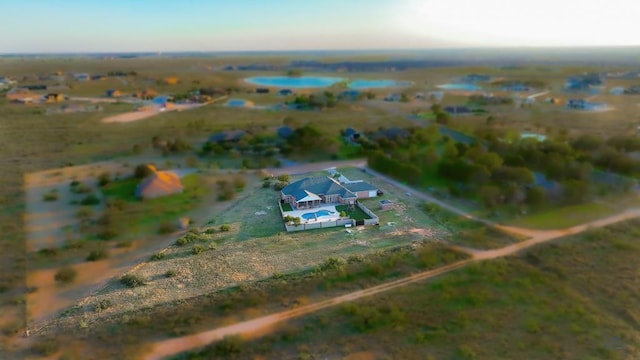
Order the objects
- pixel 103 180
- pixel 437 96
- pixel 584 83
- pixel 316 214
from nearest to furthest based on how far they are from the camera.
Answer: pixel 316 214
pixel 103 180
pixel 437 96
pixel 584 83

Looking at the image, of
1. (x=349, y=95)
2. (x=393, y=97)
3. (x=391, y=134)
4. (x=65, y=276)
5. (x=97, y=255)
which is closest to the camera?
(x=65, y=276)

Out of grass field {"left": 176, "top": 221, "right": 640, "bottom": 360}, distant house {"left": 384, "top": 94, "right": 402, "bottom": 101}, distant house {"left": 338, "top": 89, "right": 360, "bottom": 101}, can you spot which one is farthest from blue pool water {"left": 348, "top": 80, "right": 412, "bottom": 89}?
grass field {"left": 176, "top": 221, "right": 640, "bottom": 360}

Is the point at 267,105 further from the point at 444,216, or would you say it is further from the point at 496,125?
the point at 444,216

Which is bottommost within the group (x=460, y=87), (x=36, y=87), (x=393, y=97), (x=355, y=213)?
(x=355, y=213)

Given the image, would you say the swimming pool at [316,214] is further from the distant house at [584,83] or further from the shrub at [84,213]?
the distant house at [584,83]

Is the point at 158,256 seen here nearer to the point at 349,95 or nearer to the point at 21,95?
the point at 349,95

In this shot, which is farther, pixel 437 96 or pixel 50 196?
pixel 437 96

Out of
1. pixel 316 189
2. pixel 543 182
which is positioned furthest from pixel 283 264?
pixel 543 182

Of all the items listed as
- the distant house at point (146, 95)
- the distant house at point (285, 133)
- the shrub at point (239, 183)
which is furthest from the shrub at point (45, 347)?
the distant house at point (146, 95)

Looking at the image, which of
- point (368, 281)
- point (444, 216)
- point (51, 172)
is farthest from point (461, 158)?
point (51, 172)
